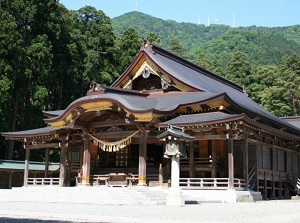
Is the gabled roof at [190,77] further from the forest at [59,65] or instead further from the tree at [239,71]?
the tree at [239,71]

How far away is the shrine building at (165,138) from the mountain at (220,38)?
5832cm

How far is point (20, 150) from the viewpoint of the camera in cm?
3884

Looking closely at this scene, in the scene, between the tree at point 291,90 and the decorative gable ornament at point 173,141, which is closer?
the decorative gable ornament at point 173,141

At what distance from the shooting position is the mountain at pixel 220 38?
92.9 m

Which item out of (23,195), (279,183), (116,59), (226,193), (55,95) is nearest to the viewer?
(226,193)

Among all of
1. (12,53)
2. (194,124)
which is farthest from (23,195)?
(12,53)

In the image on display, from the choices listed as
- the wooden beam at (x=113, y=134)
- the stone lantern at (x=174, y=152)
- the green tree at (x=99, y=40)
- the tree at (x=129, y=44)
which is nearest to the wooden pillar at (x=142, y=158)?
the wooden beam at (x=113, y=134)

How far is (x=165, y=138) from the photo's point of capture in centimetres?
1564

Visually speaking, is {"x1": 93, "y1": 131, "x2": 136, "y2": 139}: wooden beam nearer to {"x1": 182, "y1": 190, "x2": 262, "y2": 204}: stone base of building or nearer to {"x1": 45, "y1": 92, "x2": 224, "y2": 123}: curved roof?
{"x1": 45, "y1": 92, "x2": 224, "y2": 123}: curved roof

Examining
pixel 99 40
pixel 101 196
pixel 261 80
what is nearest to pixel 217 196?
pixel 101 196

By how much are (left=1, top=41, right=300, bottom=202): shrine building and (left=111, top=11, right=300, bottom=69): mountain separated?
5832 centimetres

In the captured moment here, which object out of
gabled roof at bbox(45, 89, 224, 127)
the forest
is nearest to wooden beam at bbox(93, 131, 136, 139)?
gabled roof at bbox(45, 89, 224, 127)

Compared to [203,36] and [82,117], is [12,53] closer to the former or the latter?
[82,117]

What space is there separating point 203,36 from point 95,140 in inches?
5093
